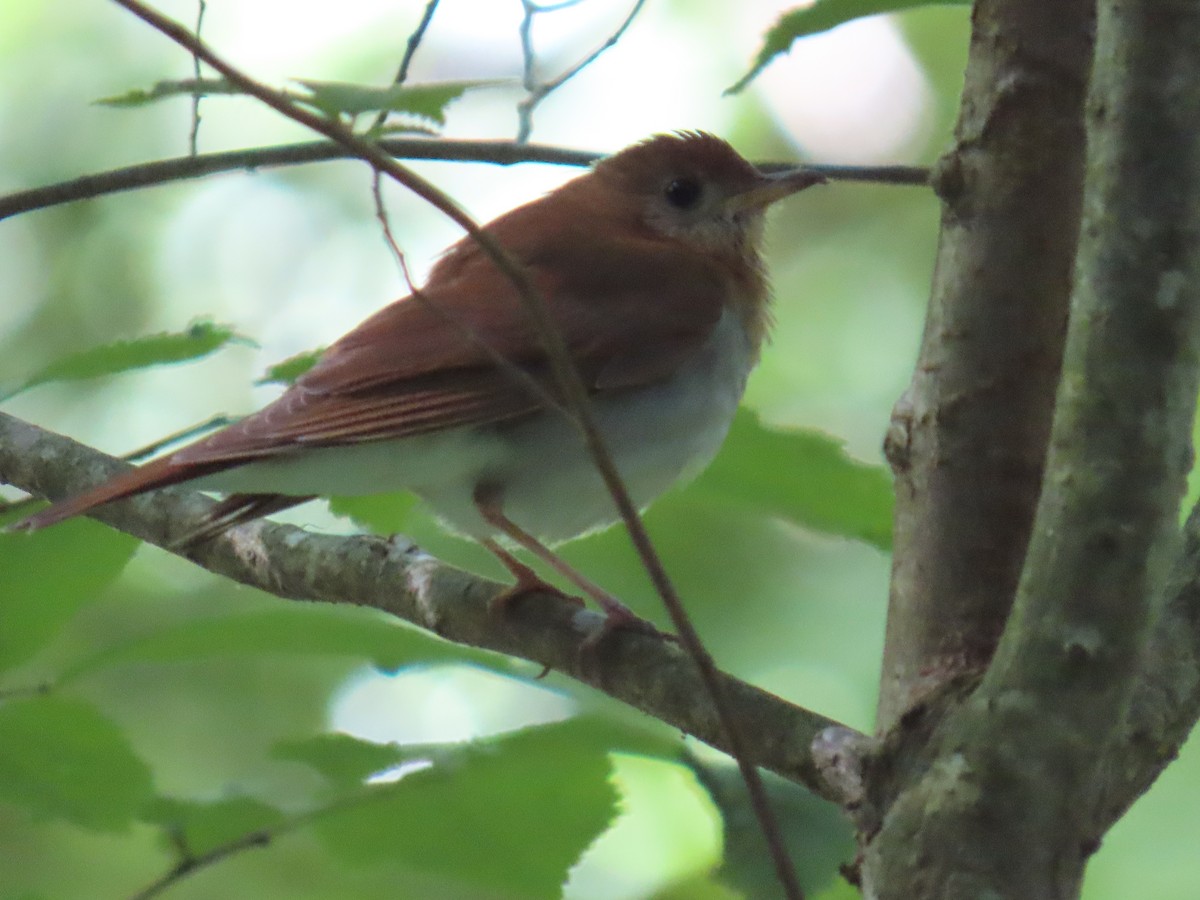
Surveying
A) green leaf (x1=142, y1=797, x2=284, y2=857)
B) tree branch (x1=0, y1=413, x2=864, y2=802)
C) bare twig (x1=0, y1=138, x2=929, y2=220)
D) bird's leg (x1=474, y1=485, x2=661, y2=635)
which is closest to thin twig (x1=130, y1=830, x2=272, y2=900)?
green leaf (x1=142, y1=797, x2=284, y2=857)

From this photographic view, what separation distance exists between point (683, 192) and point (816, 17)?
2.33 m

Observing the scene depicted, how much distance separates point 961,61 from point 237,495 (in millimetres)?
7327

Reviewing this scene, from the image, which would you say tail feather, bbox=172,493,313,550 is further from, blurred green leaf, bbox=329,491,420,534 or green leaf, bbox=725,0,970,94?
green leaf, bbox=725,0,970,94

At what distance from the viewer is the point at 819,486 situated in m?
3.08

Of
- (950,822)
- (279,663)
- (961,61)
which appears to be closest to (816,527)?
(950,822)

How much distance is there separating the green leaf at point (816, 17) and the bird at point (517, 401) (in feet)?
2.39

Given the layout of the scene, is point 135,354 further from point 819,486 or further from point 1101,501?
point 1101,501

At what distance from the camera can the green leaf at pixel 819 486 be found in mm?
3074

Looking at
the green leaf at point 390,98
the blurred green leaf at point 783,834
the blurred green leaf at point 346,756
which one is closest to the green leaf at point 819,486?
the blurred green leaf at point 783,834

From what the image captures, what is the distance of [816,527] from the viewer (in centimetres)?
312

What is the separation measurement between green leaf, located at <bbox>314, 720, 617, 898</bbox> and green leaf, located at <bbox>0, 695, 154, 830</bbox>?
41 centimetres

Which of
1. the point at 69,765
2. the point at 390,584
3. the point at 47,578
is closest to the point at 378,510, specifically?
the point at 390,584

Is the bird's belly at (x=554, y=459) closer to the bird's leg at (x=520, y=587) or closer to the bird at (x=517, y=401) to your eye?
the bird at (x=517, y=401)

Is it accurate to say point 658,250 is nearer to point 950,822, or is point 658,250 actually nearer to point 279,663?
point 950,822
